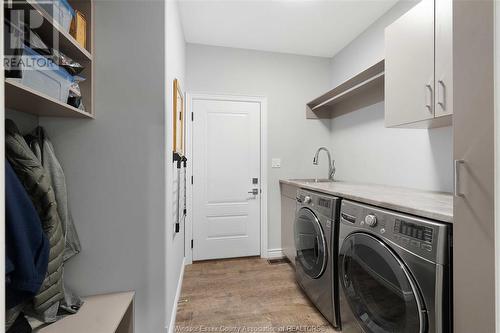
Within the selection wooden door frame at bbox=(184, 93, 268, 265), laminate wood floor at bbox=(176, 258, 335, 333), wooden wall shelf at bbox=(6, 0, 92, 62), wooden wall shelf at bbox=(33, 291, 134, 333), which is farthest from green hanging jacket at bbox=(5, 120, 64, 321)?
wooden door frame at bbox=(184, 93, 268, 265)

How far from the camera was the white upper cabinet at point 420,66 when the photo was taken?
129 centimetres

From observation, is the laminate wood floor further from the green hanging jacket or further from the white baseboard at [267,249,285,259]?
the green hanging jacket

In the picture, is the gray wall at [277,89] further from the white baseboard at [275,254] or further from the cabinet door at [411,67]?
the cabinet door at [411,67]

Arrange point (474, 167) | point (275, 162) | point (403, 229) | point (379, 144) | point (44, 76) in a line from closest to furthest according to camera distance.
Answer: point (474, 167) < point (44, 76) < point (403, 229) < point (379, 144) < point (275, 162)

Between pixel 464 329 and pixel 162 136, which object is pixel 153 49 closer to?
pixel 162 136

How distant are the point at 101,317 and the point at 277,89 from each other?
2675 millimetres

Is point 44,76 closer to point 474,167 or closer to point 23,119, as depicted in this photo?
point 23,119

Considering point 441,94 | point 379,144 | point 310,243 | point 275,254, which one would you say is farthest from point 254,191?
point 441,94

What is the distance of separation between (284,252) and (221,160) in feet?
4.36

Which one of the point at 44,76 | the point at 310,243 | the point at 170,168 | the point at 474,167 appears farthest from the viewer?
the point at 310,243

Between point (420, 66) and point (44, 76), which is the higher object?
point (420, 66)

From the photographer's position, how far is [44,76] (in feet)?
3.10

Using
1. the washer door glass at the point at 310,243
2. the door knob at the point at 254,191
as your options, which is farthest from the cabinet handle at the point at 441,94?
the door knob at the point at 254,191

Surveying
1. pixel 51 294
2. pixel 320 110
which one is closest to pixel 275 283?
pixel 51 294
